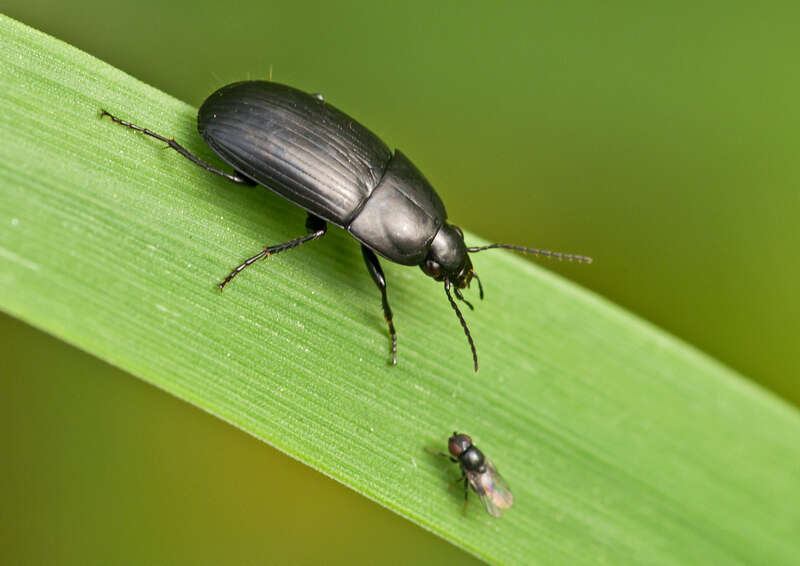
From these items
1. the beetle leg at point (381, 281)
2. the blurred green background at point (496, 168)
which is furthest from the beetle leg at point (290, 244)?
the blurred green background at point (496, 168)

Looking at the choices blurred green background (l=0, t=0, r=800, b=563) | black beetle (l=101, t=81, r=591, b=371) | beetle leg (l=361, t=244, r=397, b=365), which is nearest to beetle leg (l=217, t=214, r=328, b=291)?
black beetle (l=101, t=81, r=591, b=371)

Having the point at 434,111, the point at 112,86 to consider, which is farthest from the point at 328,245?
the point at 434,111

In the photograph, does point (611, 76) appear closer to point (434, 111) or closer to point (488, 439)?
point (434, 111)

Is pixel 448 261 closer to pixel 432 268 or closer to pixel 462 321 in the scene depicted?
pixel 432 268

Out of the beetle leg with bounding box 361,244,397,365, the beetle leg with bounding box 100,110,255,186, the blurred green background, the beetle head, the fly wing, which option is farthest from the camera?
the blurred green background

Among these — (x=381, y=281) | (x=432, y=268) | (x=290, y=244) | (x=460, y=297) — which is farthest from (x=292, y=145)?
(x=460, y=297)

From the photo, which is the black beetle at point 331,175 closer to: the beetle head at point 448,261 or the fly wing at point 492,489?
the beetle head at point 448,261

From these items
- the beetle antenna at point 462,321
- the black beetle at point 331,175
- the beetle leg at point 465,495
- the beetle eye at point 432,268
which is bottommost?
the beetle leg at point 465,495

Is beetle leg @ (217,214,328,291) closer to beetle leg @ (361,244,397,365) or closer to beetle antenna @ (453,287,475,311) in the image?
beetle leg @ (361,244,397,365)
